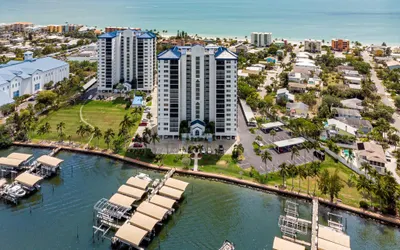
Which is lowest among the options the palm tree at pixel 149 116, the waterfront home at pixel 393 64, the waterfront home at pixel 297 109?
the palm tree at pixel 149 116

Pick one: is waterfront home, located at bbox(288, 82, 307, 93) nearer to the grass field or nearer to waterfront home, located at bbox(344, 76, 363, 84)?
waterfront home, located at bbox(344, 76, 363, 84)

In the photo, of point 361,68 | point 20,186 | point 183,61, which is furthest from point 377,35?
point 20,186

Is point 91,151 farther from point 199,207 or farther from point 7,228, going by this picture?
point 199,207

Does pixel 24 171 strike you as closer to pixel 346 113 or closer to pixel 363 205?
pixel 363 205

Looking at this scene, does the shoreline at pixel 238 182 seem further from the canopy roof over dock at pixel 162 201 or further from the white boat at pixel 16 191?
the white boat at pixel 16 191

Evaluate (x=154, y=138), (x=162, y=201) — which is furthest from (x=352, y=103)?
(x=162, y=201)

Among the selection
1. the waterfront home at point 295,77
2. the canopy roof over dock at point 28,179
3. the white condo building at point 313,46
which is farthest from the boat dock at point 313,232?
the white condo building at point 313,46
